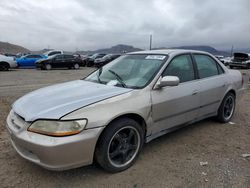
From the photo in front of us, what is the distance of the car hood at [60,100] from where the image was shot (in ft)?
8.41

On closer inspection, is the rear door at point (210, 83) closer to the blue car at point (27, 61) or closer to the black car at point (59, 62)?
the black car at point (59, 62)

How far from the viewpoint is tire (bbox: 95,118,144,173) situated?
270cm

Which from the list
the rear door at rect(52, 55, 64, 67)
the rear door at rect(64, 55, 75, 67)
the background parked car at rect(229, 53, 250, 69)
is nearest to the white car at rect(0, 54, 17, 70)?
the rear door at rect(52, 55, 64, 67)

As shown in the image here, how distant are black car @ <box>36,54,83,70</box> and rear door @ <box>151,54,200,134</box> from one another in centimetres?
1737

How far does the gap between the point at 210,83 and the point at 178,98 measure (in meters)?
1.07

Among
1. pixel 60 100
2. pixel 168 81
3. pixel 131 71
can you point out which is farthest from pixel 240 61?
pixel 60 100

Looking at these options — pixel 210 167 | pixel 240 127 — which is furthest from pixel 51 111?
pixel 240 127

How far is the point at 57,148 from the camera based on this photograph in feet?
7.77

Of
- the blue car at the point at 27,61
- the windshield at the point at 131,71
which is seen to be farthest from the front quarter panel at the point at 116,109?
the blue car at the point at 27,61

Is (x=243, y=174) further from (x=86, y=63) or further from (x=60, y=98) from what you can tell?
(x=86, y=63)

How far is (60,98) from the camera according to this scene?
293 centimetres

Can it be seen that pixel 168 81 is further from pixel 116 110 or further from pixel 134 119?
pixel 116 110

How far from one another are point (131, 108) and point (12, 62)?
16798 millimetres

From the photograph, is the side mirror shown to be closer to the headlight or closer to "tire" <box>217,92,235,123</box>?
the headlight
